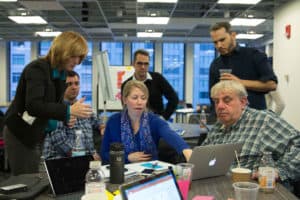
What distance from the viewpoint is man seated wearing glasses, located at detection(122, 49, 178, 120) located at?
13.5 ft

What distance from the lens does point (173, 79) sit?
13.3 metres

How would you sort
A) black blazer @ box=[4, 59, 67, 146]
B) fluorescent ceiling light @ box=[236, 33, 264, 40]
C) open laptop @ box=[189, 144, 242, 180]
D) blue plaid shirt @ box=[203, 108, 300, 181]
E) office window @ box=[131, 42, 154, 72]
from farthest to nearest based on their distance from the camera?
office window @ box=[131, 42, 154, 72] → fluorescent ceiling light @ box=[236, 33, 264, 40] → black blazer @ box=[4, 59, 67, 146] → blue plaid shirt @ box=[203, 108, 300, 181] → open laptop @ box=[189, 144, 242, 180]

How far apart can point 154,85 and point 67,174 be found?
8.67 ft

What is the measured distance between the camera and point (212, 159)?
6.34 feet

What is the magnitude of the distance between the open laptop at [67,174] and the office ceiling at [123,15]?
5.17 m

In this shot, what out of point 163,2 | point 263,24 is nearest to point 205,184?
point 163,2

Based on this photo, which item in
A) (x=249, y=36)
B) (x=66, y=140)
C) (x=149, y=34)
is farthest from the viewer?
(x=249, y=36)

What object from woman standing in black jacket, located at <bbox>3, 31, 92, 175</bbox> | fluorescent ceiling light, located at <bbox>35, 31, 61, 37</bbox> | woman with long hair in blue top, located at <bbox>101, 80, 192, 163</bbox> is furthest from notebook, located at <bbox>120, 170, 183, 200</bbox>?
fluorescent ceiling light, located at <bbox>35, 31, 61, 37</bbox>

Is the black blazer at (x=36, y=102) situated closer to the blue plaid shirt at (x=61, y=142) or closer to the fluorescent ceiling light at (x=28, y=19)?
the blue plaid shirt at (x=61, y=142)

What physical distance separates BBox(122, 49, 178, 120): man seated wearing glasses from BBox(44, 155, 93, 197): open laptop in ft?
7.72

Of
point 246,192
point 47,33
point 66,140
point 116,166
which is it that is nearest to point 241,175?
point 246,192

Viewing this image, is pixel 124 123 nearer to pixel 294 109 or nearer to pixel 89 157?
pixel 89 157

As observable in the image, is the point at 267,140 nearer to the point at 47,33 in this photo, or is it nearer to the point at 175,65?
the point at 47,33

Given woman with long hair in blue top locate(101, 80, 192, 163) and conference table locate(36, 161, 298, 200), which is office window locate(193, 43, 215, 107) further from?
conference table locate(36, 161, 298, 200)
